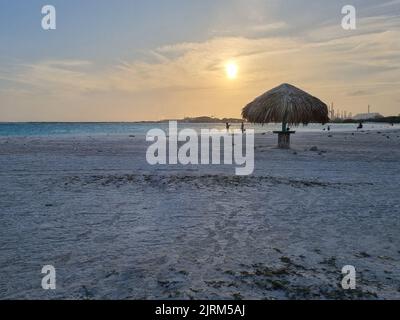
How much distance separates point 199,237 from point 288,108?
15.5m

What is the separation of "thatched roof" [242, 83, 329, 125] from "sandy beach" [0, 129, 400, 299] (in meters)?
9.93

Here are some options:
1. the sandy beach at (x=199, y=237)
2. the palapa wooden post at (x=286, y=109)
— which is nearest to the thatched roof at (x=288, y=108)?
the palapa wooden post at (x=286, y=109)

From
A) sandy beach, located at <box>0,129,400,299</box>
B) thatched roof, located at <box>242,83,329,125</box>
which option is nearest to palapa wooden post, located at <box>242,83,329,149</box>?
thatched roof, located at <box>242,83,329,125</box>

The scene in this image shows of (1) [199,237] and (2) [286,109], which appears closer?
(1) [199,237]

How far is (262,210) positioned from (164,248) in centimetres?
258

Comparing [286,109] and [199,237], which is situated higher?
[286,109]

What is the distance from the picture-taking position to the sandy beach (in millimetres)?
3424

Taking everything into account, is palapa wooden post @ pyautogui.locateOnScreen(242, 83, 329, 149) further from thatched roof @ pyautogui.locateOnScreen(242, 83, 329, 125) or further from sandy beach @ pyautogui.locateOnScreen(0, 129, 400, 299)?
sandy beach @ pyautogui.locateOnScreen(0, 129, 400, 299)

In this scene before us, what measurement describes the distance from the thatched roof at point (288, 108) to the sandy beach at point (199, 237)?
32.6 ft

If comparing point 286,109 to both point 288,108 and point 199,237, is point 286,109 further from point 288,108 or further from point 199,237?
point 199,237

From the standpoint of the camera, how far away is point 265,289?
336 cm

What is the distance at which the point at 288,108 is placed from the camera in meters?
19.1

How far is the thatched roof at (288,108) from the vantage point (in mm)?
19188

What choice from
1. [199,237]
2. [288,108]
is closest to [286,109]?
[288,108]
